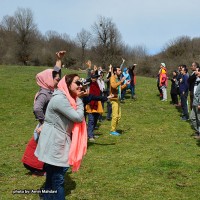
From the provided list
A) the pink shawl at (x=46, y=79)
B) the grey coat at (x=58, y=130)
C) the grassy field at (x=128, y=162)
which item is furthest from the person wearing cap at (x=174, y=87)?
the grey coat at (x=58, y=130)

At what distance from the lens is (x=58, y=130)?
472cm

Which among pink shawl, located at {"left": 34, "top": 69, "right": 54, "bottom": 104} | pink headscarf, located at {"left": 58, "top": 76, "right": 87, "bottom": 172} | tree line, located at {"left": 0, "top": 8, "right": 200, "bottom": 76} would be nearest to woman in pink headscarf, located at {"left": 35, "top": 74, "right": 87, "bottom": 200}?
pink headscarf, located at {"left": 58, "top": 76, "right": 87, "bottom": 172}

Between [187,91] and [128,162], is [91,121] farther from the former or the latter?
[187,91]

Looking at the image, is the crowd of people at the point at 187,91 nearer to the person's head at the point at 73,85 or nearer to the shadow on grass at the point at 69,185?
the shadow on grass at the point at 69,185

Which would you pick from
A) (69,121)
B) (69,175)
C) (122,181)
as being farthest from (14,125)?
(69,121)

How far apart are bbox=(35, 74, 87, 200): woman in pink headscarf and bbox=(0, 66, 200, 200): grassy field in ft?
4.09

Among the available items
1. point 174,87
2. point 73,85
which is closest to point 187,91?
point 174,87

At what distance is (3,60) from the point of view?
180ft

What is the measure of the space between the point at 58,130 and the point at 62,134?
0.08 metres

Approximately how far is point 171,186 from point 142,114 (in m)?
9.30

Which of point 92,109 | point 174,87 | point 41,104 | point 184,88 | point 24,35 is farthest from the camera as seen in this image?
point 24,35

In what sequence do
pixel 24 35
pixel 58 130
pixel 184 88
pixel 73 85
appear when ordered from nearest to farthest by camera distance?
pixel 58 130 → pixel 73 85 → pixel 184 88 → pixel 24 35

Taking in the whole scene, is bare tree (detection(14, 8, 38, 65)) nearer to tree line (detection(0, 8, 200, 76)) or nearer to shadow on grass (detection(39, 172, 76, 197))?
tree line (detection(0, 8, 200, 76))

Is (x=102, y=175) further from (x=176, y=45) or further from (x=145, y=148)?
(x=176, y=45)
